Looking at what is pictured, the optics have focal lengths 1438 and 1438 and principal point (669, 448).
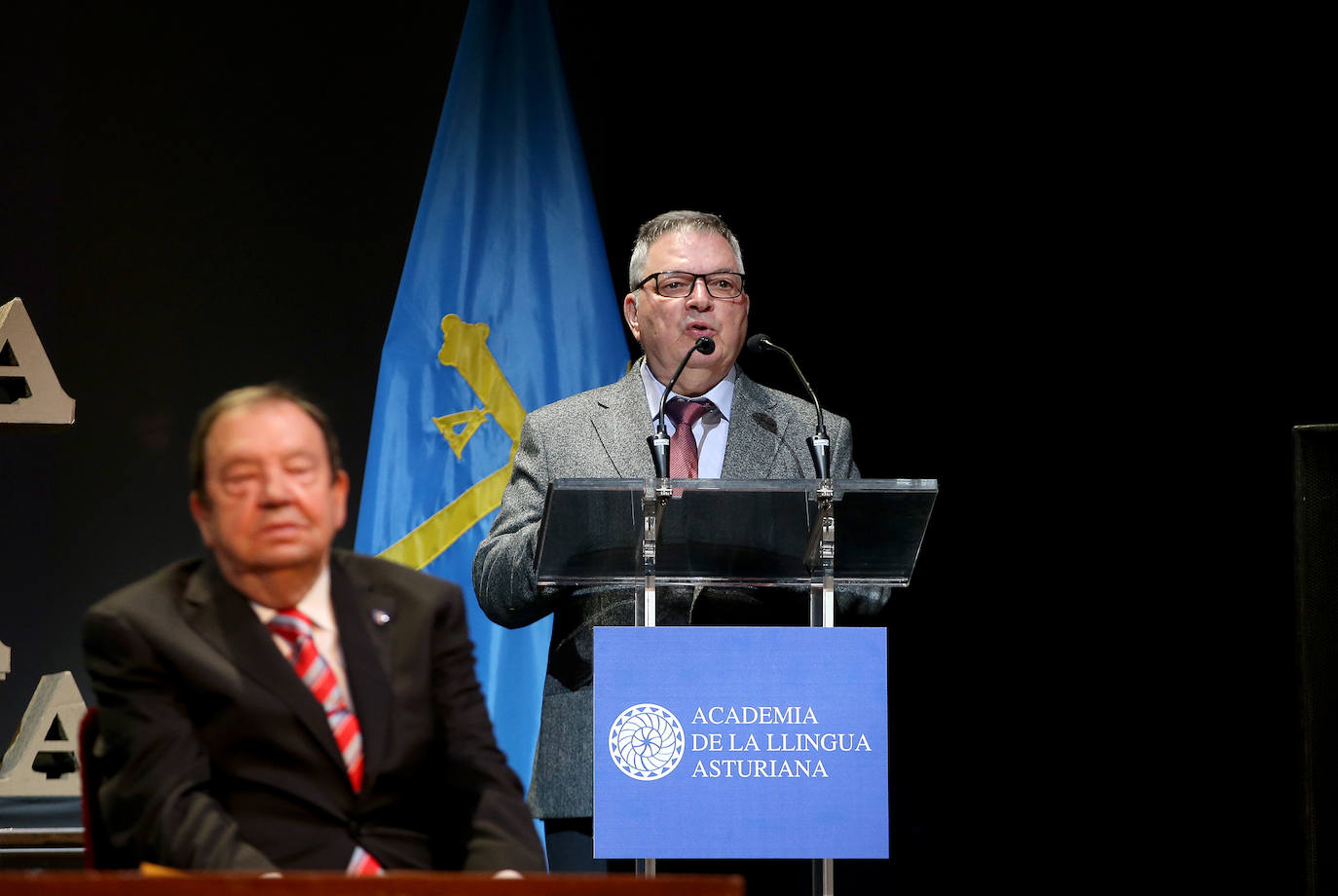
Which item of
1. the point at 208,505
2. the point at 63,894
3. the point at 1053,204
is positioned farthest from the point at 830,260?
the point at 63,894

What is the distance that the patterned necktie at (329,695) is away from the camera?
1748 mm

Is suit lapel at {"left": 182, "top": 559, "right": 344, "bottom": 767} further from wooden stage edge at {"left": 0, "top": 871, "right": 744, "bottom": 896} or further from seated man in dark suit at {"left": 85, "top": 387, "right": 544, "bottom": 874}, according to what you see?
wooden stage edge at {"left": 0, "top": 871, "right": 744, "bottom": 896}

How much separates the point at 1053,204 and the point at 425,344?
2.04m

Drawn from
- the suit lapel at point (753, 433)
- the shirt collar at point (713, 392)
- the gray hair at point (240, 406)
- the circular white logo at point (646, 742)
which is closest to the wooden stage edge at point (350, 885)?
the gray hair at point (240, 406)

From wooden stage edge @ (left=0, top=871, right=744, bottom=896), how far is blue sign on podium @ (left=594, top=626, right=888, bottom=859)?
1.04m

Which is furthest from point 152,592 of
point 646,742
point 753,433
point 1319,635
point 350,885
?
point 1319,635

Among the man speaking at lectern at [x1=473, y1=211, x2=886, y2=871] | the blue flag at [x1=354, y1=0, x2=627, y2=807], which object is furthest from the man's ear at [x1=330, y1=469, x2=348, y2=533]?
the blue flag at [x1=354, y1=0, x2=627, y2=807]

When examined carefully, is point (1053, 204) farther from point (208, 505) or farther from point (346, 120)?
point (208, 505)

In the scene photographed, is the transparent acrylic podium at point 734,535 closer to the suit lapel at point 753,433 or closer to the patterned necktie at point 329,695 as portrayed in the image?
the suit lapel at point 753,433

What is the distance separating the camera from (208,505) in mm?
1748

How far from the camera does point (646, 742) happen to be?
8.18ft

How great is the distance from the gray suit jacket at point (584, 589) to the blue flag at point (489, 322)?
142 cm

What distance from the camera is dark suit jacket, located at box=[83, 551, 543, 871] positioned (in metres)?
1.70

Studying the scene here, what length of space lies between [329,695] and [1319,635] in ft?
7.03
